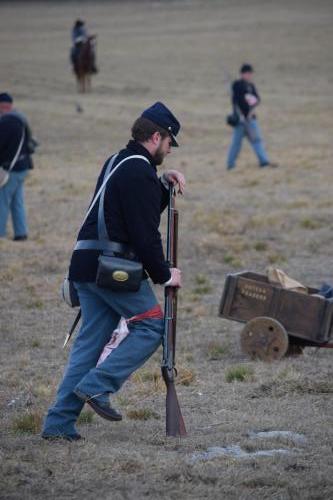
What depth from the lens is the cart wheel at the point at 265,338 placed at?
976 cm

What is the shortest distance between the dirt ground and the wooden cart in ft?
0.61

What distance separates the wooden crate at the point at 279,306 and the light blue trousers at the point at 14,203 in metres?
5.83

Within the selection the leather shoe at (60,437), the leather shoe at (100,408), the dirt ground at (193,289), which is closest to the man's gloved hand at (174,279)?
the leather shoe at (100,408)

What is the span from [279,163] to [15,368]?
15034mm

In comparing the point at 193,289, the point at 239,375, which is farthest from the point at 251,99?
the point at 239,375

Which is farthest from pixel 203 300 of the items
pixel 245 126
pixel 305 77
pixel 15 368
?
pixel 305 77

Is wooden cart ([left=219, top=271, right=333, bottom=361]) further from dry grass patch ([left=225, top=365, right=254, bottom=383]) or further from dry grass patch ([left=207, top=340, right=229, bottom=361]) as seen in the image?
dry grass patch ([left=225, top=365, right=254, bottom=383])

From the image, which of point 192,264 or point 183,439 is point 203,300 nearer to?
point 192,264

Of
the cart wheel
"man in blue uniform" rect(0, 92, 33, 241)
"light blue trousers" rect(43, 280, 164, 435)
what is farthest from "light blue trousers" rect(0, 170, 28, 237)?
"light blue trousers" rect(43, 280, 164, 435)

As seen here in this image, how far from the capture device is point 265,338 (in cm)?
982

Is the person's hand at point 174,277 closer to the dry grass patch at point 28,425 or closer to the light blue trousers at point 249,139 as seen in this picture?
the dry grass patch at point 28,425

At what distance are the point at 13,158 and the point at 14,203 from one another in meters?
0.69

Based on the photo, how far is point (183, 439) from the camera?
7164 millimetres

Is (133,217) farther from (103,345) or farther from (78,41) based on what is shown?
(78,41)
